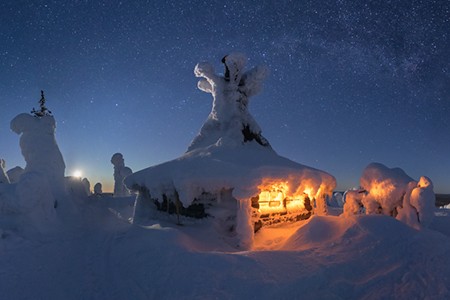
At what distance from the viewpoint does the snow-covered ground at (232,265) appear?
5.88 meters

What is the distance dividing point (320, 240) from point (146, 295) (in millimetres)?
4911

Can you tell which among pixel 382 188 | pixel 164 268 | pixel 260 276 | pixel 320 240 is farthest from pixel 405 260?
pixel 164 268

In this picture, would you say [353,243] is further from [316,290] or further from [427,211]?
[427,211]

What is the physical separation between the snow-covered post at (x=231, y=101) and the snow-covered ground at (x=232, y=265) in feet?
21.1

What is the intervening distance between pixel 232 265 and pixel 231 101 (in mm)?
9690

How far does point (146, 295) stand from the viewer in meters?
6.20

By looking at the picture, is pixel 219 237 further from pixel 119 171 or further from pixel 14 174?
pixel 14 174

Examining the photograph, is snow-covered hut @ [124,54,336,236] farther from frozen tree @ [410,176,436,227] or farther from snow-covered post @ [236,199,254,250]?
frozen tree @ [410,176,436,227]

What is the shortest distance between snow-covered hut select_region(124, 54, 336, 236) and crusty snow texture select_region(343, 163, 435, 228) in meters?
1.93

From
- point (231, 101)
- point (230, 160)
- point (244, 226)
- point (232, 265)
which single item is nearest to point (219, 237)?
point (244, 226)

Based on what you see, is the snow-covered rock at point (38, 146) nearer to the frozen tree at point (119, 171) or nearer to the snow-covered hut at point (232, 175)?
the snow-covered hut at point (232, 175)

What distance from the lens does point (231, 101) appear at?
1488cm

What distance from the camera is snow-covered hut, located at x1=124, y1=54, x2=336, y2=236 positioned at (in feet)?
34.6

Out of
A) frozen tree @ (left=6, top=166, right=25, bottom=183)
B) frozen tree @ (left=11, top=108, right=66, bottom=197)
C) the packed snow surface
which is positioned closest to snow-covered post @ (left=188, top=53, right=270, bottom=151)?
the packed snow surface
